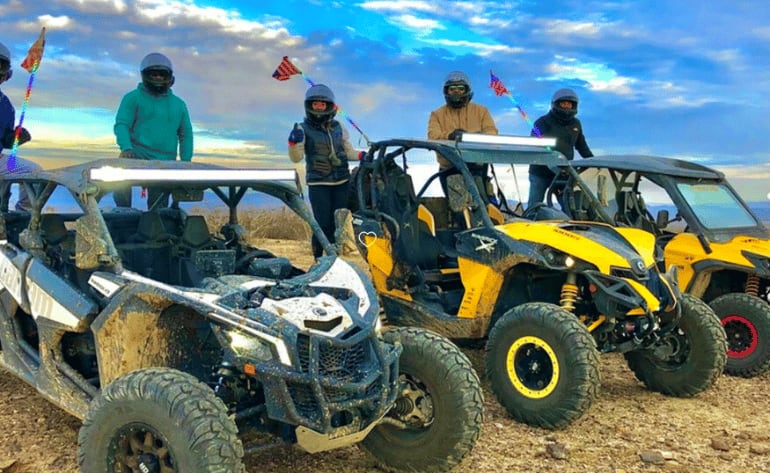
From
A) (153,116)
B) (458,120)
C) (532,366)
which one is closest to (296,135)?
(153,116)

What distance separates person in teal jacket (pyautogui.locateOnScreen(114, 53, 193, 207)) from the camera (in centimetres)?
788

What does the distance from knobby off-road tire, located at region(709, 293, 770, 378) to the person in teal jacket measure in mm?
5625

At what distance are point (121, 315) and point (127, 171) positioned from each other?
37.8 inches

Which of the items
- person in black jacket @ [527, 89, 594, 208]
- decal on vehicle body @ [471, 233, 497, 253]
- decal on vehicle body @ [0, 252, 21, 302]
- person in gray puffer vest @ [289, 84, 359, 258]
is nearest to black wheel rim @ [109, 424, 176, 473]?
decal on vehicle body @ [0, 252, 21, 302]

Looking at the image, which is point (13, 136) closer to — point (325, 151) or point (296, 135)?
point (296, 135)

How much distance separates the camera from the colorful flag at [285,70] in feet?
37.0

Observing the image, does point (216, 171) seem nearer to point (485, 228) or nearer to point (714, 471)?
point (485, 228)

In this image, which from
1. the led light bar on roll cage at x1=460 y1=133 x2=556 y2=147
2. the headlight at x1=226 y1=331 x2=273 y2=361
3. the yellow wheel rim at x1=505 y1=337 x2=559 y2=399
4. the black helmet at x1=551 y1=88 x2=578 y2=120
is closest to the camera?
the headlight at x1=226 y1=331 x2=273 y2=361

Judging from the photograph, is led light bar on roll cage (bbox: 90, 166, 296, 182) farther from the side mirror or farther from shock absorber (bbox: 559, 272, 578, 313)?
shock absorber (bbox: 559, 272, 578, 313)

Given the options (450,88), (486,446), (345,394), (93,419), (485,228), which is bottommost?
(486,446)

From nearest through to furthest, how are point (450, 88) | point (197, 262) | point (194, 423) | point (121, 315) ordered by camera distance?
point (194, 423) < point (121, 315) < point (197, 262) < point (450, 88)

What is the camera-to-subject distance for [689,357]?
650 centimetres

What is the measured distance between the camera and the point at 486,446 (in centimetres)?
525

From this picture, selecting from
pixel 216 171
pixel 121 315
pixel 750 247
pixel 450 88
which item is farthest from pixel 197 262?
pixel 750 247
